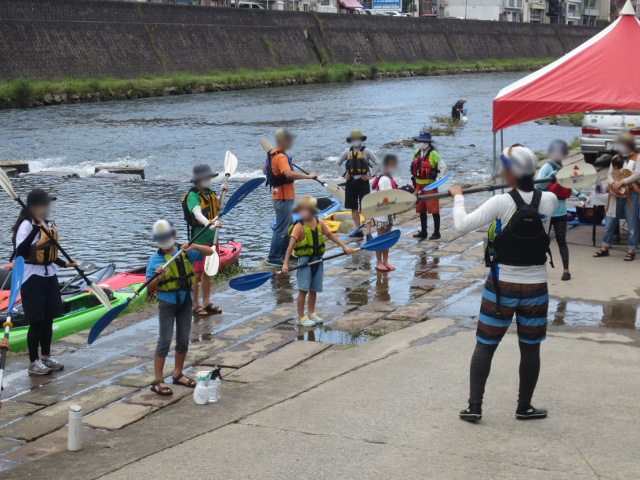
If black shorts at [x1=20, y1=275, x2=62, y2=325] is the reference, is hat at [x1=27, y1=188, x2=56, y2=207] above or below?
above

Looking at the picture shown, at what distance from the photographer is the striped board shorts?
5211 mm

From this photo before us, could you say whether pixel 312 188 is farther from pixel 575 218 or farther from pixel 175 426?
pixel 175 426

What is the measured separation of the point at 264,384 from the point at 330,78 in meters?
49.9

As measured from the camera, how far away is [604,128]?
1650cm

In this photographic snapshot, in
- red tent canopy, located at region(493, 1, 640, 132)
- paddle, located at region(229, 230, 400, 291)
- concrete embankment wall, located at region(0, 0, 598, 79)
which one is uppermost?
concrete embankment wall, located at region(0, 0, 598, 79)

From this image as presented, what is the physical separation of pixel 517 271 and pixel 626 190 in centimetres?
507

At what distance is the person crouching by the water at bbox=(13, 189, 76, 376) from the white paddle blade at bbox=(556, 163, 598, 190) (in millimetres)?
4199

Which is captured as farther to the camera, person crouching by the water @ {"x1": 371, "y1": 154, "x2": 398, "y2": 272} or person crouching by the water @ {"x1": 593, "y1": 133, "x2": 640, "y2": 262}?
person crouching by the water @ {"x1": 371, "y1": 154, "x2": 398, "y2": 272}

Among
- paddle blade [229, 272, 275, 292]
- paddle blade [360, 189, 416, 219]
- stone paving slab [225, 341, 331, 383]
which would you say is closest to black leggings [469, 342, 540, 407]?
paddle blade [360, 189, 416, 219]

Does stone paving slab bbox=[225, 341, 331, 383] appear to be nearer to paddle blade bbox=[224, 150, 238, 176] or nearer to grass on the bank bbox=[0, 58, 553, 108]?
paddle blade bbox=[224, 150, 238, 176]

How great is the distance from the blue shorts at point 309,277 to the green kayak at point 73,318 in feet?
6.16

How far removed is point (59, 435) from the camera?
19.2 ft

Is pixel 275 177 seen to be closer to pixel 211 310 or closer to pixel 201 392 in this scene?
pixel 211 310

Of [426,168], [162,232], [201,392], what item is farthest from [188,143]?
[201,392]
